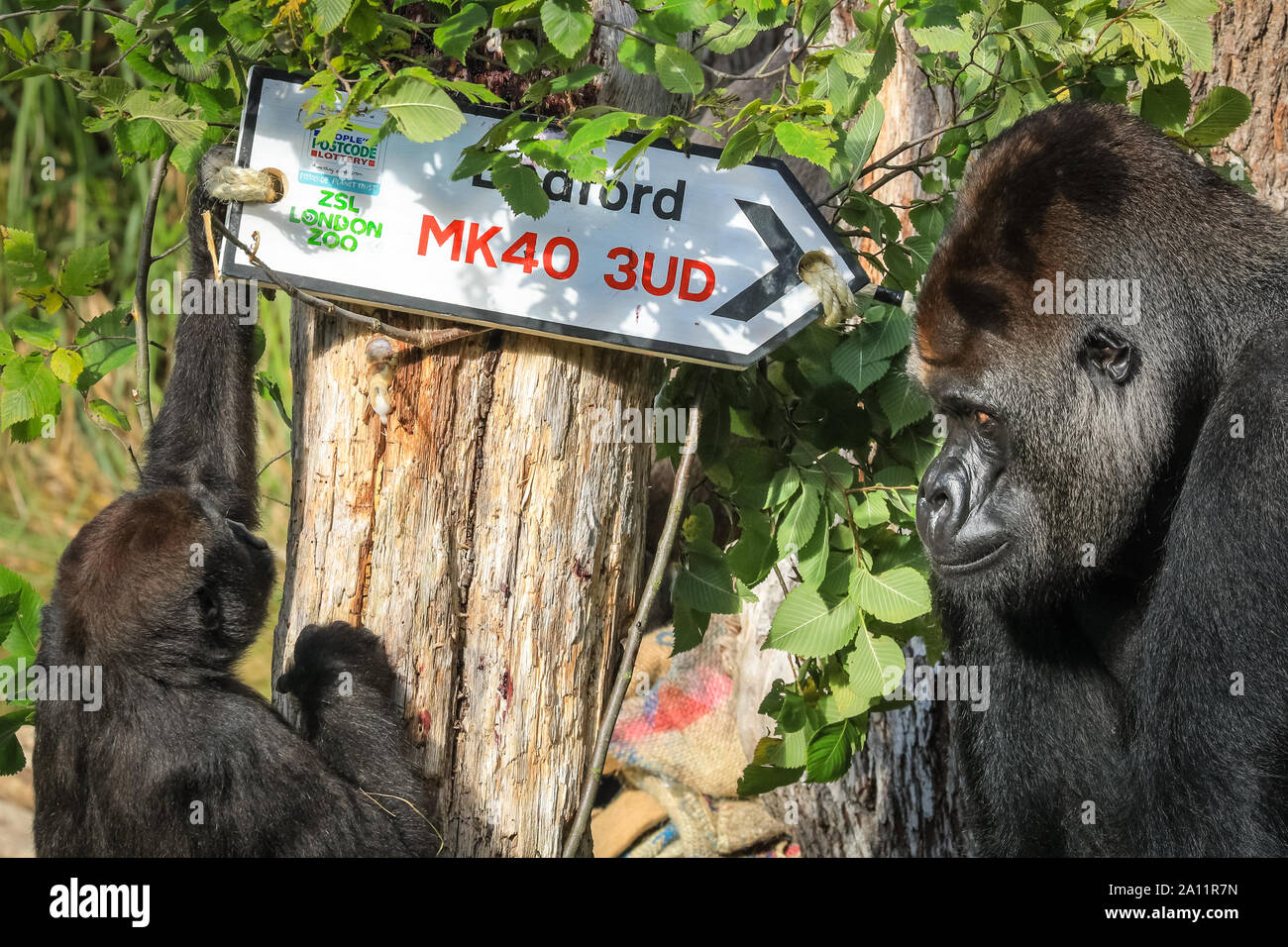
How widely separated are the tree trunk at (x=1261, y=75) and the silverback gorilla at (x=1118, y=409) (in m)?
2.32

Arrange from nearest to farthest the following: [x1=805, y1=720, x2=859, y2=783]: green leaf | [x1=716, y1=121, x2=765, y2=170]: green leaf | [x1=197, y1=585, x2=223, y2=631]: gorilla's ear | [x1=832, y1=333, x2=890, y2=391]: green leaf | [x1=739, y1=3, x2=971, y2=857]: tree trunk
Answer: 1. [x1=716, y1=121, x2=765, y2=170]: green leaf
2. [x1=832, y1=333, x2=890, y2=391]: green leaf
3. [x1=805, y1=720, x2=859, y2=783]: green leaf
4. [x1=197, y1=585, x2=223, y2=631]: gorilla's ear
5. [x1=739, y1=3, x2=971, y2=857]: tree trunk

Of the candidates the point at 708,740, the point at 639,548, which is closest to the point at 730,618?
the point at 708,740

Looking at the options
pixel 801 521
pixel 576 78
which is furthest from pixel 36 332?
pixel 801 521

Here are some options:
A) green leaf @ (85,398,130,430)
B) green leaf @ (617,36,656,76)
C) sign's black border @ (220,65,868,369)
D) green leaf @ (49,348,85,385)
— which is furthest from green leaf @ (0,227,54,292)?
green leaf @ (617,36,656,76)

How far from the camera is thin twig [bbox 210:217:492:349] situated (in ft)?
8.00

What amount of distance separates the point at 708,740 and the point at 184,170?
375 cm

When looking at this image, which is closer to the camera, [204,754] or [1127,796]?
[1127,796]

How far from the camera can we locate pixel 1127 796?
104 inches

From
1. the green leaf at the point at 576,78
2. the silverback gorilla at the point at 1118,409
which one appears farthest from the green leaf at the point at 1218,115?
→ the green leaf at the point at 576,78

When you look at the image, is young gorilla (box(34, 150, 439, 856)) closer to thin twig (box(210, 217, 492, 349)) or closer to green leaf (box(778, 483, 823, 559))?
thin twig (box(210, 217, 492, 349))

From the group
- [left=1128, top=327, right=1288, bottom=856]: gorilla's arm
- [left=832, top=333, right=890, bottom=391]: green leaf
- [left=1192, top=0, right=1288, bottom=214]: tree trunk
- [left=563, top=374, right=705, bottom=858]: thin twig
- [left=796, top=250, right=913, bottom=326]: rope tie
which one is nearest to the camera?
[left=1128, top=327, right=1288, bottom=856]: gorilla's arm

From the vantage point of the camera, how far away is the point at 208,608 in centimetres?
312

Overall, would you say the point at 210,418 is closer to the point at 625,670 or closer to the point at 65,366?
the point at 65,366
